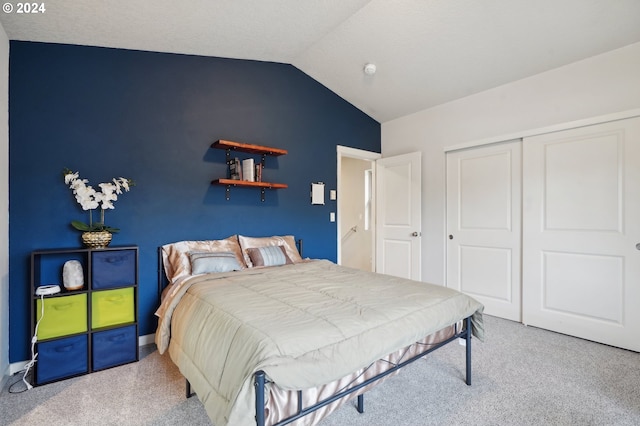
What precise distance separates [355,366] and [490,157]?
10.3 ft

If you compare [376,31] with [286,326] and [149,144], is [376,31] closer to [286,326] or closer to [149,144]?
[149,144]

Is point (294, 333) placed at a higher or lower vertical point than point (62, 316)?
higher

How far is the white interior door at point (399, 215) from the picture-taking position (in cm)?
409

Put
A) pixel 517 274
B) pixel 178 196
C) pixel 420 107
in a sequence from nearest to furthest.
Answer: pixel 178 196 → pixel 517 274 → pixel 420 107

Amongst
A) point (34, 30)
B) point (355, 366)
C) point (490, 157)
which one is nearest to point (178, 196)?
point (34, 30)

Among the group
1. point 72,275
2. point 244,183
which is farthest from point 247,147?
point 72,275

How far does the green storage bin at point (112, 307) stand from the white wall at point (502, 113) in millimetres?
3384

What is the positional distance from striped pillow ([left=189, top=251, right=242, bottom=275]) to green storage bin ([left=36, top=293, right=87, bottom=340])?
79 cm

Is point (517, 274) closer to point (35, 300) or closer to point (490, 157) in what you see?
point (490, 157)

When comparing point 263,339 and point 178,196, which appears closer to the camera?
point 263,339

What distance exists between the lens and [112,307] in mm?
2377

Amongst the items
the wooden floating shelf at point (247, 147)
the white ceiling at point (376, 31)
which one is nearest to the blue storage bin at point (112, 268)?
the wooden floating shelf at point (247, 147)

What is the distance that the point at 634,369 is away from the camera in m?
2.29

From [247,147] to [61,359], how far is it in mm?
2239
